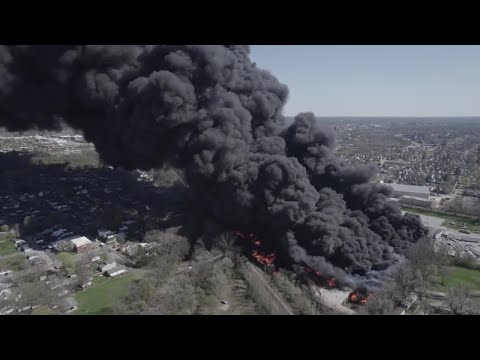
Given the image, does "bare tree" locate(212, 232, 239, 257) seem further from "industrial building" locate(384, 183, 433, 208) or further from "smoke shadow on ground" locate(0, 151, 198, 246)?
"industrial building" locate(384, 183, 433, 208)

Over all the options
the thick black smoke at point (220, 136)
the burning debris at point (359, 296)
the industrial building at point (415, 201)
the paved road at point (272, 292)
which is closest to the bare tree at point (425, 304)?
the burning debris at point (359, 296)

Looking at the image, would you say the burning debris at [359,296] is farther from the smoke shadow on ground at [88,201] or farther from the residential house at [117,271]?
the residential house at [117,271]

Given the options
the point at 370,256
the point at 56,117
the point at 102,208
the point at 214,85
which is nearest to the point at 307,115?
the point at 214,85

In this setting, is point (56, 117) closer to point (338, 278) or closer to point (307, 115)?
point (307, 115)

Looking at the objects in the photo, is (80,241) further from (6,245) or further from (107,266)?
(6,245)

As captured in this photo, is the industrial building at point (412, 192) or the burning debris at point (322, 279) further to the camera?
the industrial building at point (412, 192)

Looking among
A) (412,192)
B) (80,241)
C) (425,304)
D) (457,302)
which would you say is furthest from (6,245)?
(412,192)
